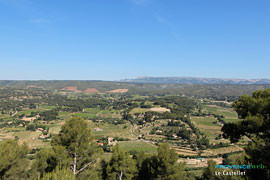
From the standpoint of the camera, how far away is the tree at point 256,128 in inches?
440

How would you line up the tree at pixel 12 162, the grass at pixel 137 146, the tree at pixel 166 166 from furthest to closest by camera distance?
1. the grass at pixel 137 146
2. the tree at pixel 166 166
3. the tree at pixel 12 162

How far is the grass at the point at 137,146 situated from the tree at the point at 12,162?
46.6 meters

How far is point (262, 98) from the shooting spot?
1245cm

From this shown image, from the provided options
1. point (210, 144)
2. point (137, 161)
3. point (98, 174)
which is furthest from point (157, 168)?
point (210, 144)

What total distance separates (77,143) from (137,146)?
5518 cm

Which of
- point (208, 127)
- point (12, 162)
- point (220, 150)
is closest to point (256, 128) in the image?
point (12, 162)

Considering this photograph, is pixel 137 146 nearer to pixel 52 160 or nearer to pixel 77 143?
pixel 52 160

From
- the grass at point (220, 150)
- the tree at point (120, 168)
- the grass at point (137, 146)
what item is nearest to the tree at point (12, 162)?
the tree at point (120, 168)

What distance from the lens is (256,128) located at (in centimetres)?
1148

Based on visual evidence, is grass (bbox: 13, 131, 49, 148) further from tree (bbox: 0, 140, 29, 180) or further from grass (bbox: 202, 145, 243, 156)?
grass (bbox: 202, 145, 243, 156)

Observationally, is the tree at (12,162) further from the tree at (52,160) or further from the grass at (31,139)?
the grass at (31,139)

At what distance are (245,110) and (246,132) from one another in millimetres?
1714

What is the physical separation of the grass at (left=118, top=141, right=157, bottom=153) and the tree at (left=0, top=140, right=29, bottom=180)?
1833 inches

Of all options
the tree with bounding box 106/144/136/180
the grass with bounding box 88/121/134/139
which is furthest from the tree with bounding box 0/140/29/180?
the grass with bounding box 88/121/134/139
